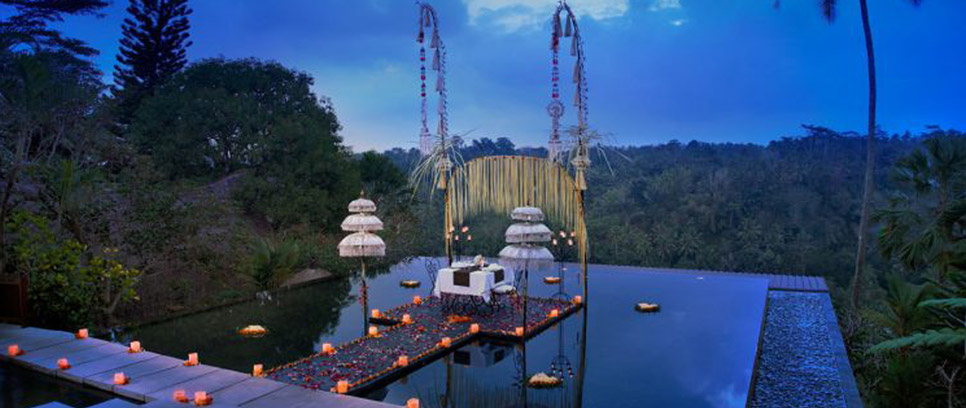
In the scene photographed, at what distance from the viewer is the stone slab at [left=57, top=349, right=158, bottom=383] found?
5578mm

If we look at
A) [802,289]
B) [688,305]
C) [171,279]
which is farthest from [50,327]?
[802,289]

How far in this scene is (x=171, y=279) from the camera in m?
9.34

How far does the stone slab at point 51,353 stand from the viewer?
230 inches

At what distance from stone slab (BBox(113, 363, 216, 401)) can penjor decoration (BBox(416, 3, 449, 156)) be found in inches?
170

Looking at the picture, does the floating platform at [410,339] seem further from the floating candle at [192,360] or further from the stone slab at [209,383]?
the floating candle at [192,360]

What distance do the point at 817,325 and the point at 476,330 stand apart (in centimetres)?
452

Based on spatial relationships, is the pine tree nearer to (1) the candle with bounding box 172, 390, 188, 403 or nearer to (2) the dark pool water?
(2) the dark pool water

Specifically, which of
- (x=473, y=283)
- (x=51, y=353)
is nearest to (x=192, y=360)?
(x=51, y=353)

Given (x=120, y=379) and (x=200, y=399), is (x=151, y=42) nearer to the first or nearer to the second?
(x=120, y=379)

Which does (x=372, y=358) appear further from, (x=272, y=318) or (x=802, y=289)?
(x=802, y=289)

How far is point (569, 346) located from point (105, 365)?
4.77 meters

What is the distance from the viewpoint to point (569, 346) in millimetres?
7051

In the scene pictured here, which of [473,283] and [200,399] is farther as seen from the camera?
[473,283]

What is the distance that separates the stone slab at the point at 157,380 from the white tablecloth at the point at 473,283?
3246 millimetres
